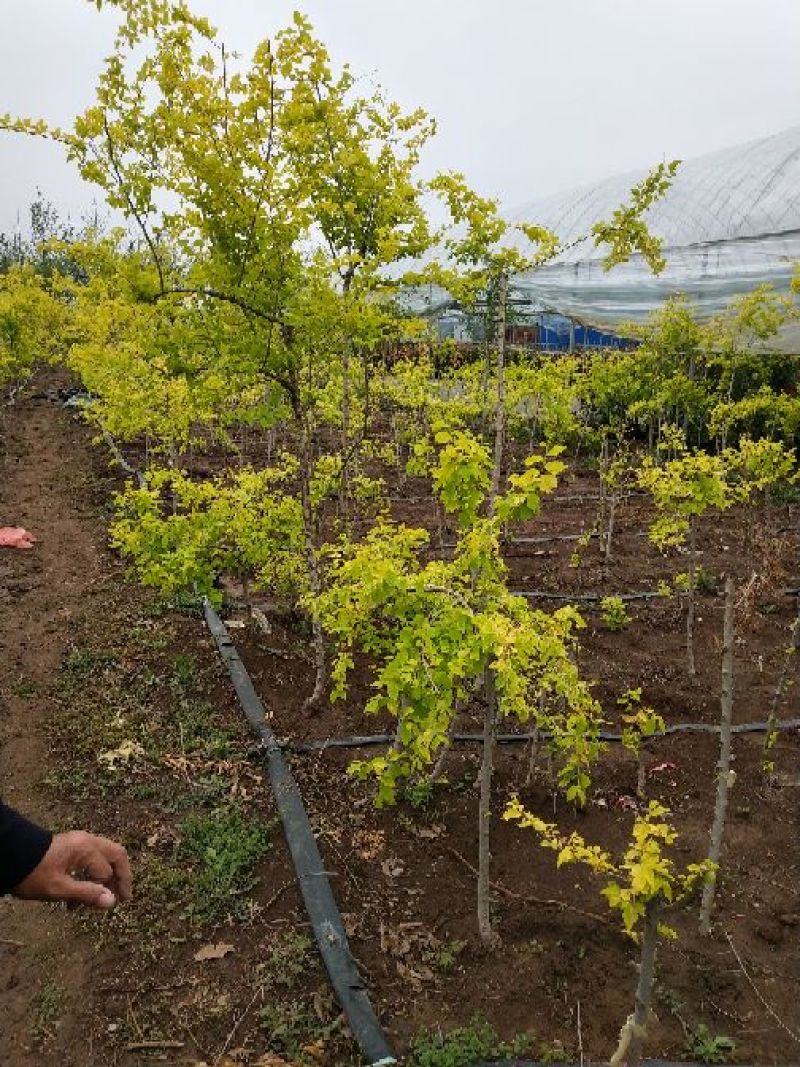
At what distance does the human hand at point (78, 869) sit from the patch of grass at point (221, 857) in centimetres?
198

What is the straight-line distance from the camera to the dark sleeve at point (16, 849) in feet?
5.23

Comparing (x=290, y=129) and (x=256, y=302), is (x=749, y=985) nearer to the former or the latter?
(x=256, y=302)

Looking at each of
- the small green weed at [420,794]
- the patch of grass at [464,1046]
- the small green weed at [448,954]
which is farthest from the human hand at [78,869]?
the small green weed at [420,794]

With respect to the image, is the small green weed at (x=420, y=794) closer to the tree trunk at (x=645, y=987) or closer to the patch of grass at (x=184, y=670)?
the tree trunk at (x=645, y=987)

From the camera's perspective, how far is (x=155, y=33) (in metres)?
4.01

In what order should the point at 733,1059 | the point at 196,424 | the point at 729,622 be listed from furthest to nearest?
the point at 196,424, the point at 729,622, the point at 733,1059

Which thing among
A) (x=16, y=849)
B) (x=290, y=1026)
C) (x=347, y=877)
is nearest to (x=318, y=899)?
(x=347, y=877)

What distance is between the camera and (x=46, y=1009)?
10.4 ft

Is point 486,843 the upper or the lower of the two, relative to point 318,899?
upper

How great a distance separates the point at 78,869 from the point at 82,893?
8 centimetres

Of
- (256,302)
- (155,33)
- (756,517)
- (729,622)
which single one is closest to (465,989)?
(729,622)

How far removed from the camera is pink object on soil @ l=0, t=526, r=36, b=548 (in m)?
8.83

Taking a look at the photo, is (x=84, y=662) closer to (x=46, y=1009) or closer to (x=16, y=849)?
(x=46, y=1009)

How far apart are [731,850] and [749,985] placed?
0.86m
